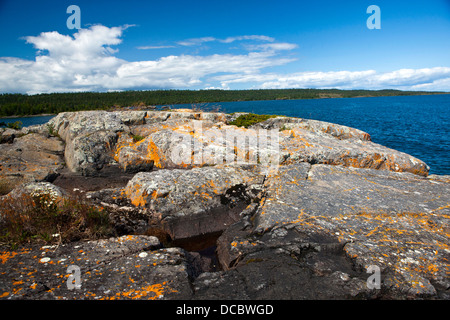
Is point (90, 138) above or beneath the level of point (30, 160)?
above

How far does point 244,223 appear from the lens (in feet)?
20.7

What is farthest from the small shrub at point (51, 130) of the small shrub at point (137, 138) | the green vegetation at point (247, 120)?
the green vegetation at point (247, 120)

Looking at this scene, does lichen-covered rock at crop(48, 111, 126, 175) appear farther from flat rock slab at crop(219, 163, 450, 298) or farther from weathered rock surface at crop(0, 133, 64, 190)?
flat rock slab at crop(219, 163, 450, 298)

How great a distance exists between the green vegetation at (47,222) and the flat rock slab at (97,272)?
11.4 inches

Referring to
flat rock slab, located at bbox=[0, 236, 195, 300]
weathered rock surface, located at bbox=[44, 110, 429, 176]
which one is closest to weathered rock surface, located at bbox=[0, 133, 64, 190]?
weathered rock surface, located at bbox=[44, 110, 429, 176]

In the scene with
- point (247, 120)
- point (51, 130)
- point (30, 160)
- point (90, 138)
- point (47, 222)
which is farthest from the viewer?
point (247, 120)

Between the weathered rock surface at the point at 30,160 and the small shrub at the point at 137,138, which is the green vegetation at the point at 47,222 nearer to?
the weathered rock surface at the point at 30,160

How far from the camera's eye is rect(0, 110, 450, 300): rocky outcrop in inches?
155

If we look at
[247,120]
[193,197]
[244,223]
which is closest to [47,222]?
[193,197]

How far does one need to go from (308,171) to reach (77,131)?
1119cm

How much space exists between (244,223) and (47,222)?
4682 millimetres

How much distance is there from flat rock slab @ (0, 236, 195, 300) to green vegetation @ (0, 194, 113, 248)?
29cm

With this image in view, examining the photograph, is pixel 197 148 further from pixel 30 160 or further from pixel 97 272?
pixel 30 160

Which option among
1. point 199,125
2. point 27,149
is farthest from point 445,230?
point 27,149
